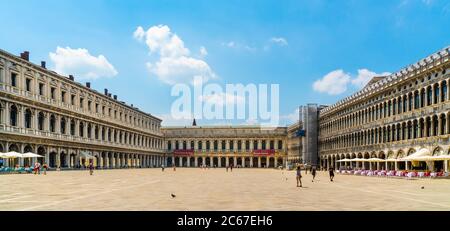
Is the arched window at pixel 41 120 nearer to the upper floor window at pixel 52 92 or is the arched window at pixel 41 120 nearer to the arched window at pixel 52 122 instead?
the arched window at pixel 52 122

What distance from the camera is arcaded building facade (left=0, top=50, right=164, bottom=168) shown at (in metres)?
50.5

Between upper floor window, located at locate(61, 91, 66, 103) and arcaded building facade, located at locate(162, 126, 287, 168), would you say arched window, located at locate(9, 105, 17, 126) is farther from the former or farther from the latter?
arcaded building facade, located at locate(162, 126, 287, 168)

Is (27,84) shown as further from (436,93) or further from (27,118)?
(436,93)

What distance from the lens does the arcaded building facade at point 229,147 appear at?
12900 centimetres

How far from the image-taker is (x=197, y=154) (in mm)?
130625

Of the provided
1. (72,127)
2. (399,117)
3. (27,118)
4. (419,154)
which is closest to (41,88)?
(27,118)

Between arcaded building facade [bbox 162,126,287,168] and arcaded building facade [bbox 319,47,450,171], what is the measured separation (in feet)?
155

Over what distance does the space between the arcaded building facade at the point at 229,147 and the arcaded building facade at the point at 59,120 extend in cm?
3474

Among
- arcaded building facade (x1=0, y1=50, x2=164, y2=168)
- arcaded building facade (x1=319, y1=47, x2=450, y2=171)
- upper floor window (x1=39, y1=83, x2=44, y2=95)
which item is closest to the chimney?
arcaded building facade (x1=0, y1=50, x2=164, y2=168)

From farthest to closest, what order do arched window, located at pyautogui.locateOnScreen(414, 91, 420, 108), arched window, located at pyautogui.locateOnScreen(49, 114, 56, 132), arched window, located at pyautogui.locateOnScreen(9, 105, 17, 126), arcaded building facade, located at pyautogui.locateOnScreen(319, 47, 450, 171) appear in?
arched window, located at pyautogui.locateOnScreen(49, 114, 56, 132) < arched window, located at pyautogui.locateOnScreen(9, 105, 17, 126) < arched window, located at pyautogui.locateOnScreen(414, 91, 420, 108) < arcaded building facade, located at pyautogui.locateOnScreen(319, 47, 450, 171)

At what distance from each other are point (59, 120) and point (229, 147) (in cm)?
7322

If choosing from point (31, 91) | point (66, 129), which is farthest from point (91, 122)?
point (31, 91)

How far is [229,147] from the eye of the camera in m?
130
